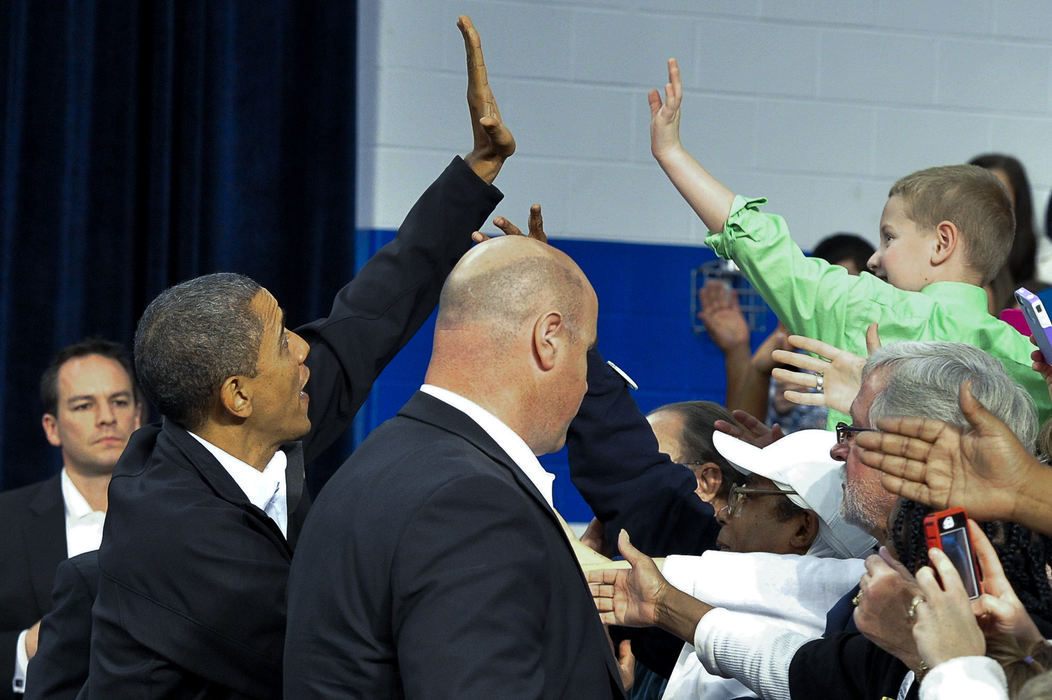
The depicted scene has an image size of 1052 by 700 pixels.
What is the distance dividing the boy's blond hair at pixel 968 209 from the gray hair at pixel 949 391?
69 cm

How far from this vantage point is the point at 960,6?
13.4 ft

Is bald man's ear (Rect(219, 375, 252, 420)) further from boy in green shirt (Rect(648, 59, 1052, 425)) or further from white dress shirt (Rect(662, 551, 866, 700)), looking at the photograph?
boy in green shirt (Rect(648, 59, 1052, 425))

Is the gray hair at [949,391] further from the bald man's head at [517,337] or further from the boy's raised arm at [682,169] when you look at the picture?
the boy's raised arm at [682,169]

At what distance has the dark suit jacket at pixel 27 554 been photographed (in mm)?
2938

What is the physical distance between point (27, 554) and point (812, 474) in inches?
75.5

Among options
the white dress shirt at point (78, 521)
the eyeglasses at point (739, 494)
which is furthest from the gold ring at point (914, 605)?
the white dress shirt at point (78, 521)

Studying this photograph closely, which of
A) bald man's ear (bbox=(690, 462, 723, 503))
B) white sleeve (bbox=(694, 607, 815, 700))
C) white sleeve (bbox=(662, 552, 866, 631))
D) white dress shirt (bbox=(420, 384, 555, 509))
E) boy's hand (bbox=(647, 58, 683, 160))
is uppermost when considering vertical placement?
boy's hand (bbox=(647, 58, 683, 160))

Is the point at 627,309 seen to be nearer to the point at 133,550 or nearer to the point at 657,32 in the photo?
the point at 657,32

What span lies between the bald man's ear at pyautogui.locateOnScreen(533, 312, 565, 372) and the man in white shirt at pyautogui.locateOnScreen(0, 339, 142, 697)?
1.77 meters

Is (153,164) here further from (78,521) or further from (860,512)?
(860,512)

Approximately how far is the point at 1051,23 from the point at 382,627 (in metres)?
3.56

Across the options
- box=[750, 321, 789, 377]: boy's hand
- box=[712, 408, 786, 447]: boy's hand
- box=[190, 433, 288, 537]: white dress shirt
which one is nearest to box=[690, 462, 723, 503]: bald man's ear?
box=[712, 408, 786, 447]: boy's hand

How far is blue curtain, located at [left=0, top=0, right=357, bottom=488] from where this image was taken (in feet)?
11.7

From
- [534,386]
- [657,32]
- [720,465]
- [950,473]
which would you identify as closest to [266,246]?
[657,32]
